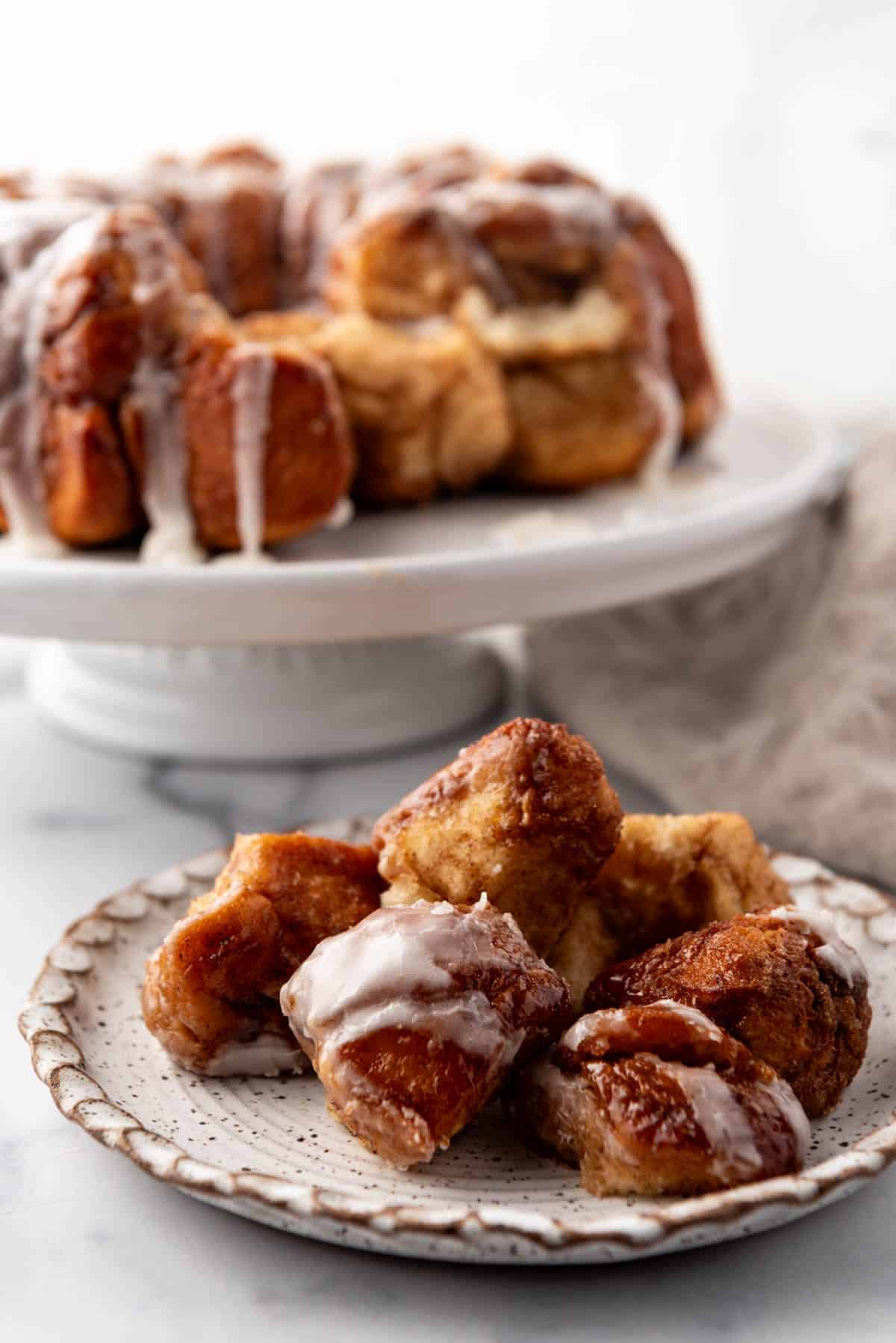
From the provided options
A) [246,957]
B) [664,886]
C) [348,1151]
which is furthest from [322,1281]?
[664,886]

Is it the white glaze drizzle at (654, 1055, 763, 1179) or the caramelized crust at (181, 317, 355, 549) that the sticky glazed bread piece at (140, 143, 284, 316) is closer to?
the caramelized crust at (181, 317, 355, 549)

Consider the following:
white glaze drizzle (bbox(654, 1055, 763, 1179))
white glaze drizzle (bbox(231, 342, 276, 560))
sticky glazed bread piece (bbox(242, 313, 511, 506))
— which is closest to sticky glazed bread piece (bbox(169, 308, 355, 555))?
white glaze drizzle (bbox(231, 342, 276, 560))

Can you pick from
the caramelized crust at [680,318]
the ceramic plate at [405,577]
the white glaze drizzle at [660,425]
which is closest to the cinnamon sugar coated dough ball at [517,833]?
the ceramic plate at [405,577]

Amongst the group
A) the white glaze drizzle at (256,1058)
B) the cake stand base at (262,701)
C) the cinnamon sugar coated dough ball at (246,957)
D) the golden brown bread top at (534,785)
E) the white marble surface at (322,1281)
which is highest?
the golden brown bread top at (534,785)

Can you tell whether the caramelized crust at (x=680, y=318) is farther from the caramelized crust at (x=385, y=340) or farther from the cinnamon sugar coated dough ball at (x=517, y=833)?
the cinnamon sugar coated dough ball at (x=517, y=833)

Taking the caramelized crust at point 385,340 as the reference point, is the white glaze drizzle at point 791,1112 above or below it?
below

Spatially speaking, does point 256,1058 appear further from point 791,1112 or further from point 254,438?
point 254,438
